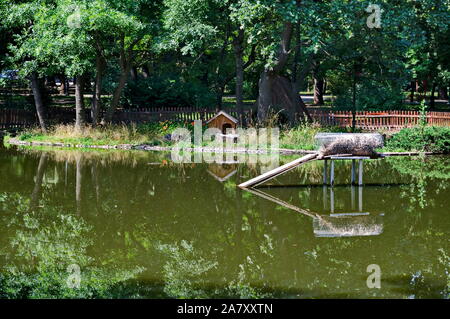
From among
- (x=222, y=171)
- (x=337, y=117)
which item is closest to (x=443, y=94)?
(x=337, y=117)

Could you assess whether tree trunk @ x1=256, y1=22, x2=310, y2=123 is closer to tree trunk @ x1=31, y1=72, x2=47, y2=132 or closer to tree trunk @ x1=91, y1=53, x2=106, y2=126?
tree trunk @ x1=91, y1=53, x2=106, y2=126

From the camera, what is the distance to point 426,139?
24.5 m

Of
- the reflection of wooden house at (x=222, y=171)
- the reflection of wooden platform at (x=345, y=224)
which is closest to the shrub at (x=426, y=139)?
the reflection of wooden house at (x=222, y=171)

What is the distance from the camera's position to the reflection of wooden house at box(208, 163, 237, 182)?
63.0ft

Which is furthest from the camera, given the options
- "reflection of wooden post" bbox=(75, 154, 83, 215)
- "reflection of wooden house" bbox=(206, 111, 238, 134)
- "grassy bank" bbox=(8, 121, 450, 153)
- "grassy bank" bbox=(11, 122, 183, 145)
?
"grassy bank" bbox=(11, 122, 183, 145)

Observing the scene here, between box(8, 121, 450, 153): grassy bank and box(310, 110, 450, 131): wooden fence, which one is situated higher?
box(310, 110, 450, 131): wooden fence

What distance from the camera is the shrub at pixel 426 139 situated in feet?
79.5

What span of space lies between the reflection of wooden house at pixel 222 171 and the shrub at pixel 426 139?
23.1 ft

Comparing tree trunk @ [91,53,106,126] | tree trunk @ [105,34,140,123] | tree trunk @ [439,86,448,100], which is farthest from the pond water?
tree trunk @ [439,86,448,100]

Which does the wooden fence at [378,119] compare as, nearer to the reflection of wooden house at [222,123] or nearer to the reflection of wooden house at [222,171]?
the reflection of wooden house at [222,123]

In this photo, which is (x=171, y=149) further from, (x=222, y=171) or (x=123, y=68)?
(x=222, y=171)

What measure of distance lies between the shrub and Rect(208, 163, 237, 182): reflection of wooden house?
7.05 meters

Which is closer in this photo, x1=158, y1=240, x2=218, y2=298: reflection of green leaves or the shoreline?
x1=158, y1=240, x2=218, y2=298: reflection of green leaves

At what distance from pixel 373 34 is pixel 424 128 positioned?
4.85 meters
